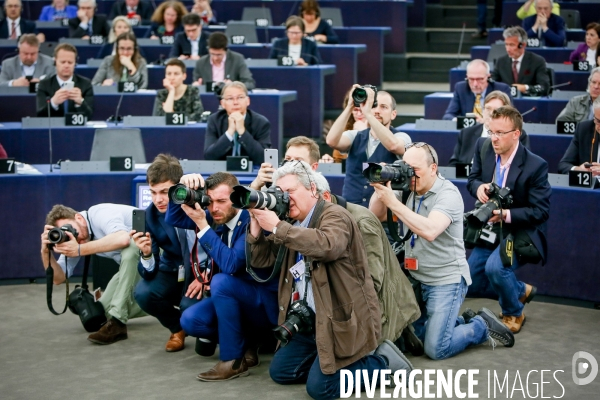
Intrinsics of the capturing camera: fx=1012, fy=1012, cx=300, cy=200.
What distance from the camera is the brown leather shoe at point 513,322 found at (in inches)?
203

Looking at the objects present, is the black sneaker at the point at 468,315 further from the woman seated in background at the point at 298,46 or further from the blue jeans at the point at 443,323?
the woman seated in background at the point at 298,46

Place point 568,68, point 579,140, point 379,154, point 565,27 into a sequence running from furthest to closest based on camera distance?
point 565,27, point 568,68, point 579,140, point 379,154

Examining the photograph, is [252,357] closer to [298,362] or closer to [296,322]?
[298,362]

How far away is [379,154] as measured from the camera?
527cm

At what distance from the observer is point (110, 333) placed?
5031mm

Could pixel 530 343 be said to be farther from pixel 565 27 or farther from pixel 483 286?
pixel 565 27

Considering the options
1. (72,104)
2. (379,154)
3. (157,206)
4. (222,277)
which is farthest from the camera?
(72,104)

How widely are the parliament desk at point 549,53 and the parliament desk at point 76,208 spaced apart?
393cm

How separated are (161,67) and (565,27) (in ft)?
13.2

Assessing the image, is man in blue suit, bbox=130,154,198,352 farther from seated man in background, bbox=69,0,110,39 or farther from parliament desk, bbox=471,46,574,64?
seated man in background, bbox=69,0,110,39

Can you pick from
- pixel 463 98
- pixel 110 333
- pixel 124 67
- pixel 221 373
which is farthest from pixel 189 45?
pixel 221 373

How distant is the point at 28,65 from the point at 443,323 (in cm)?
555

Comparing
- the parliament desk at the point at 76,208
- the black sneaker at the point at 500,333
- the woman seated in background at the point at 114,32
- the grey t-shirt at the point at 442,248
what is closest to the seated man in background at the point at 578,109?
the parliament desk at the point at 76,208

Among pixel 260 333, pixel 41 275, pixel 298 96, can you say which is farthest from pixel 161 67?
pixel 260 333
